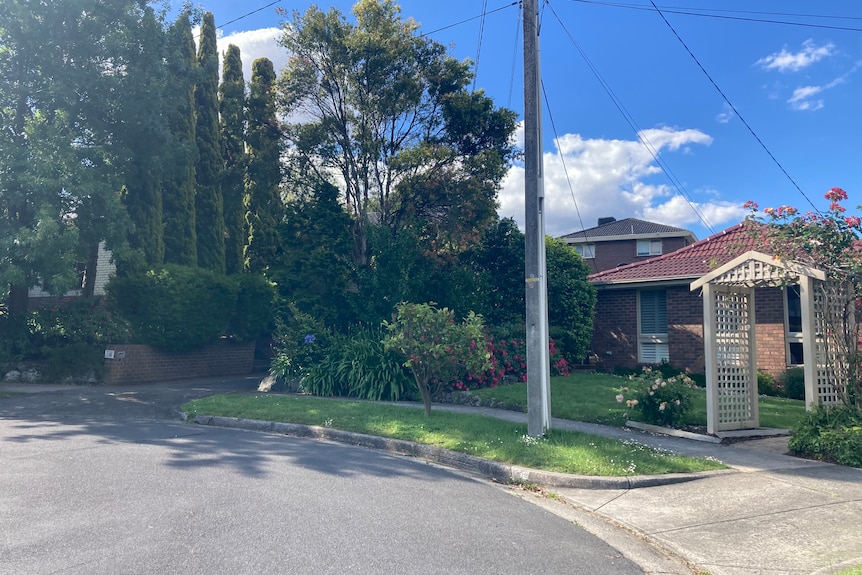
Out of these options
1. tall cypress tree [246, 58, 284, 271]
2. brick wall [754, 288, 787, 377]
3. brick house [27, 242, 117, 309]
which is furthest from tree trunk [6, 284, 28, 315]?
brick wall [754, 288, 787, 377]

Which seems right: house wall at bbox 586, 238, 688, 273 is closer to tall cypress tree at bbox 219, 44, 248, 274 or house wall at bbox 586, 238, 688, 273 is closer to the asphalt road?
tall cypress tree at bbox 219, 44, 248, 274

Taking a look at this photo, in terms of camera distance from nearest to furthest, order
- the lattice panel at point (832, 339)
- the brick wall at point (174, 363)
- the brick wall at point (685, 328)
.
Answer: the lattice panel at point (832, 339) → the brick wall at point (685, 328) → the brick wall at point (174, 363)

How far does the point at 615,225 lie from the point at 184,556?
43410 millimetres

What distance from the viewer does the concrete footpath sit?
5.16 meters

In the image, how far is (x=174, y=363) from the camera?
63.2 feet

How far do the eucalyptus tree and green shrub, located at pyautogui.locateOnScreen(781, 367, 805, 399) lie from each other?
8.14m

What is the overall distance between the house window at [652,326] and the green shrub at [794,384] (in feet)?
10.2

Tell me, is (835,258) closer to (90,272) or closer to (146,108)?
(146,108)

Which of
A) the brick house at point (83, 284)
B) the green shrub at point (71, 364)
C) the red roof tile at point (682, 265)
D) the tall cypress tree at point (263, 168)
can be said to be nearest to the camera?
the red roof tile at point (682, 265)

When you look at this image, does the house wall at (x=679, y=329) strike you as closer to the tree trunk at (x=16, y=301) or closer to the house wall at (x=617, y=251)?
the tree trunk at (x=16, y=301)

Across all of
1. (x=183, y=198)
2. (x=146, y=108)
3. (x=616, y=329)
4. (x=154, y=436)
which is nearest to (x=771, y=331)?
(x=616, y=329)

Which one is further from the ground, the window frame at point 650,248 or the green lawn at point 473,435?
the window frame at point 650,248

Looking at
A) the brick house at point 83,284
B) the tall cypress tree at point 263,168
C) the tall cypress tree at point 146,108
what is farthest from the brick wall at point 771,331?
the brick house at point 83,284

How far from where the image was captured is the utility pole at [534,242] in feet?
29.5
